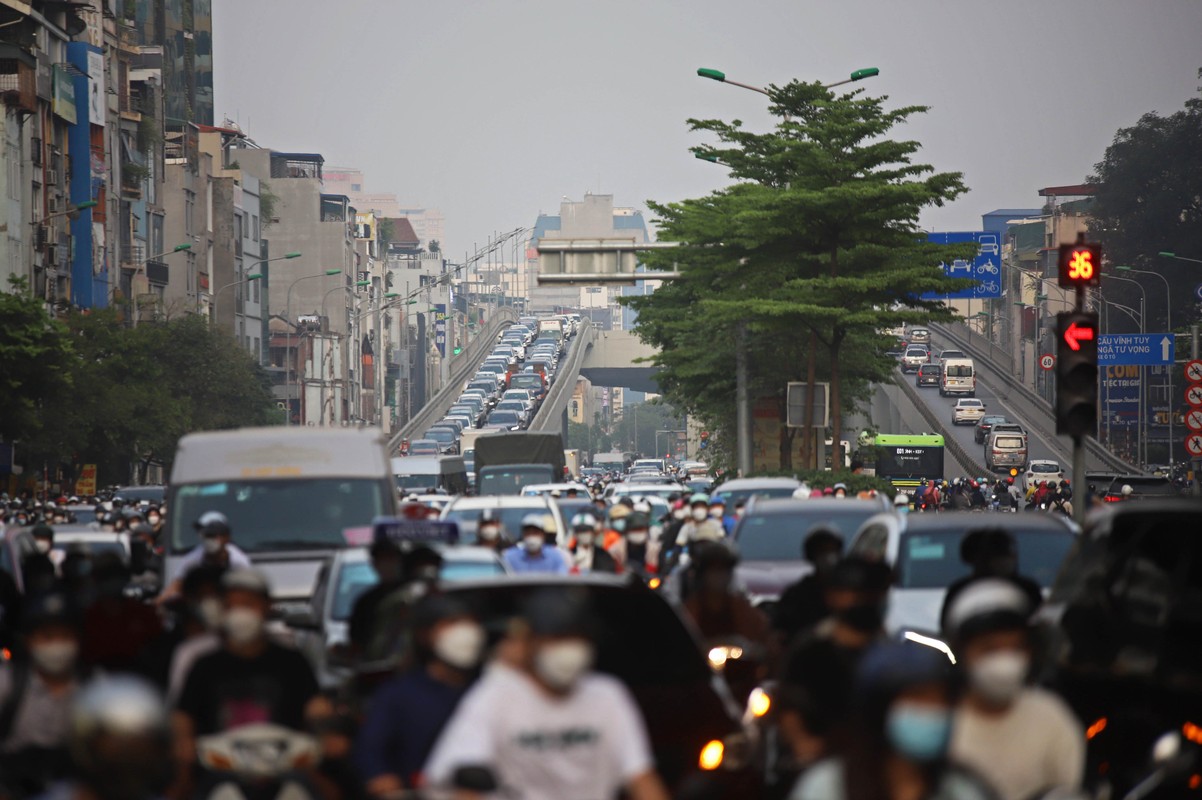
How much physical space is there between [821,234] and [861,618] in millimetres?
40704

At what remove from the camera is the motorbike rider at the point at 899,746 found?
5297 millimetres

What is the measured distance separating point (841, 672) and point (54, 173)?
68.5 m

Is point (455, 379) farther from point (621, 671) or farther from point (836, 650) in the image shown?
point (836, 650)

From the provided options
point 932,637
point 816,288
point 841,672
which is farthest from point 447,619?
point 816,288

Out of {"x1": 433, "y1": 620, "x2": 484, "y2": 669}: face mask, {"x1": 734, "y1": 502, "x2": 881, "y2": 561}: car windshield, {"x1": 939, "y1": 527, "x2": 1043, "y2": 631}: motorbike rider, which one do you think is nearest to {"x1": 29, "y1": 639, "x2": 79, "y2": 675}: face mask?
{"x1": 433, "y1": 620, "x2": 484, "y2": 669}: face mask

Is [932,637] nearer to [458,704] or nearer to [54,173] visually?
[458,704]

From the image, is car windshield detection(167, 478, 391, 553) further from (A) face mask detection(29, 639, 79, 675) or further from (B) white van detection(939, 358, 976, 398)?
(B) white van detection(939, 358, 976, 398)

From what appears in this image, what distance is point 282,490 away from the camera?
1828 cm

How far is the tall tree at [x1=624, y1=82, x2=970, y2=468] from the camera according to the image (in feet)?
152

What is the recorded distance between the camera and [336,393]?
488 ft

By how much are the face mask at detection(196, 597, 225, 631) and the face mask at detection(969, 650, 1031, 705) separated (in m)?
3.86

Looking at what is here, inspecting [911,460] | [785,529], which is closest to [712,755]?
[785,529]

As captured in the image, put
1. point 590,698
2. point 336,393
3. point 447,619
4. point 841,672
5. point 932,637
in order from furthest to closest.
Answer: point 336,393 → point 932,637 → point 841,672 → point 447,619 → point 590,698

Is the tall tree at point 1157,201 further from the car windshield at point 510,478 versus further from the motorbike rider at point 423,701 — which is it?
the motorbike rider at point 423,701
